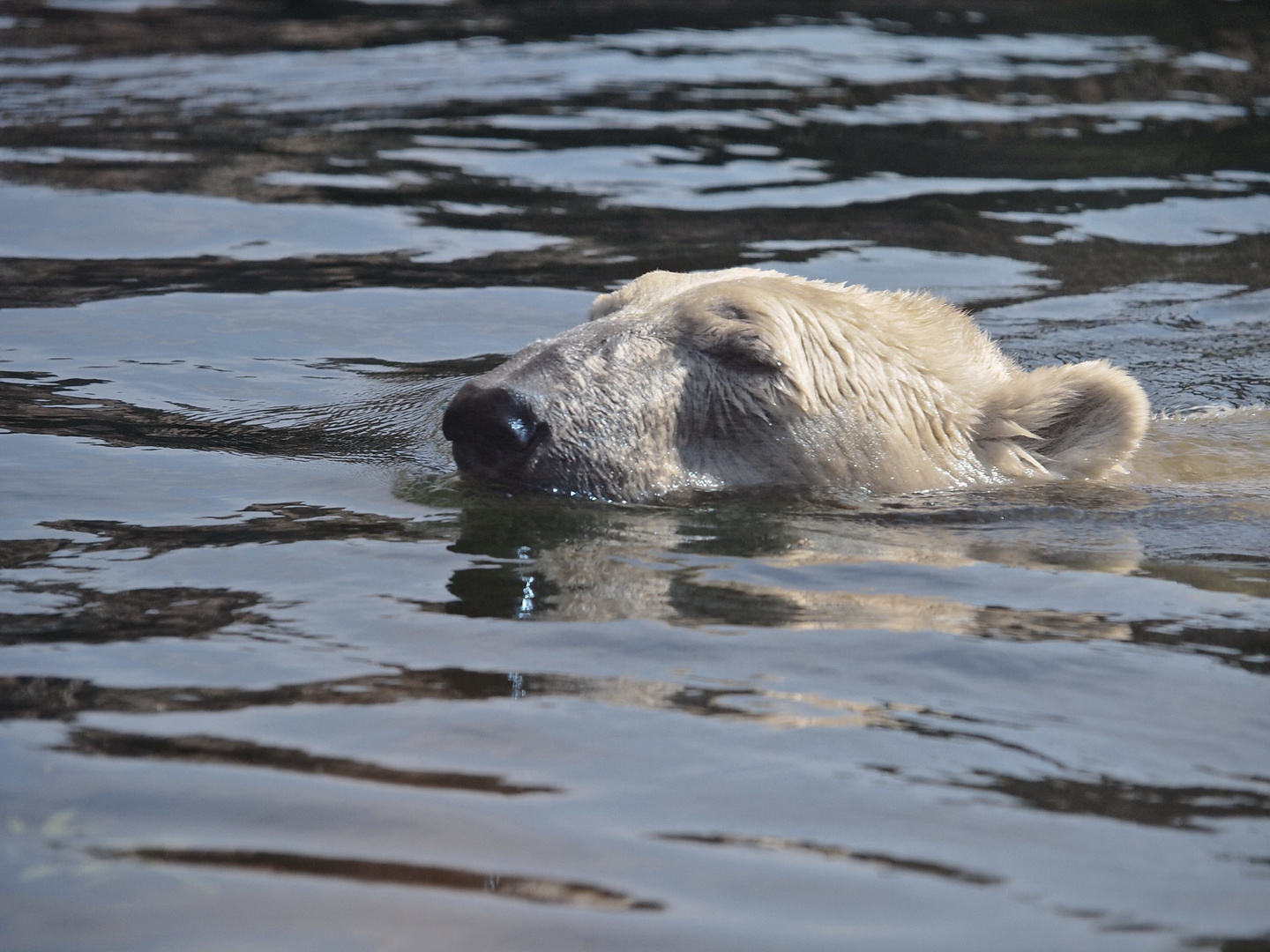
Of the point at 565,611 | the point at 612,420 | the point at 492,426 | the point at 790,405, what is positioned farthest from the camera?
the point at 790,405

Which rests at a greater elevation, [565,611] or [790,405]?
[790,405]

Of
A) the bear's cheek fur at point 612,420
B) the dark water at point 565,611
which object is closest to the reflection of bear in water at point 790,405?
the bear's cheek fur at point 612,420

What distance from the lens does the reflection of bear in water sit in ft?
17.9

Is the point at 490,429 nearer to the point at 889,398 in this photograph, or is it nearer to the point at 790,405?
the point at 790,405

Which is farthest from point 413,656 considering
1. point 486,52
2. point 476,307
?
point 486,52

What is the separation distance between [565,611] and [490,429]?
1103 millimetres

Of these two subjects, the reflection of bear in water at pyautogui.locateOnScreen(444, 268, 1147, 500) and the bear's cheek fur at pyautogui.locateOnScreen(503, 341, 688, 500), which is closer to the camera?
the bear's cheek fur at pyautogui.locateOnScreen(503, 341, 688, 500)

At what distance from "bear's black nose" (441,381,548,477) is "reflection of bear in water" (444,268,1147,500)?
0.10ft

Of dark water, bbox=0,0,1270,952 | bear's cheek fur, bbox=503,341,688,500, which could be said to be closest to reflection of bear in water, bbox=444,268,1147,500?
bear's cheek fur, bbox=503,341,688,500

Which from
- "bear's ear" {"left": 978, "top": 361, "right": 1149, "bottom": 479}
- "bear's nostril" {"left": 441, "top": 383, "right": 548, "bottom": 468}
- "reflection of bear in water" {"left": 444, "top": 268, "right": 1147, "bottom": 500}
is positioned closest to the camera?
"bear's nostril" {"left": 441, "top": 383, "right": 548, "bottom": 468}

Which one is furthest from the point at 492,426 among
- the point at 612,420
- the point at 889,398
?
the point at 889,398

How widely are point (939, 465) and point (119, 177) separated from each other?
7629mm

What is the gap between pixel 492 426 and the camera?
5211 mm

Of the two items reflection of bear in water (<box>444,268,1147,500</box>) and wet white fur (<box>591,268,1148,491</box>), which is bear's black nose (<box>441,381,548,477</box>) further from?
wet white fur (<box>591,268,1148,491</box>)
